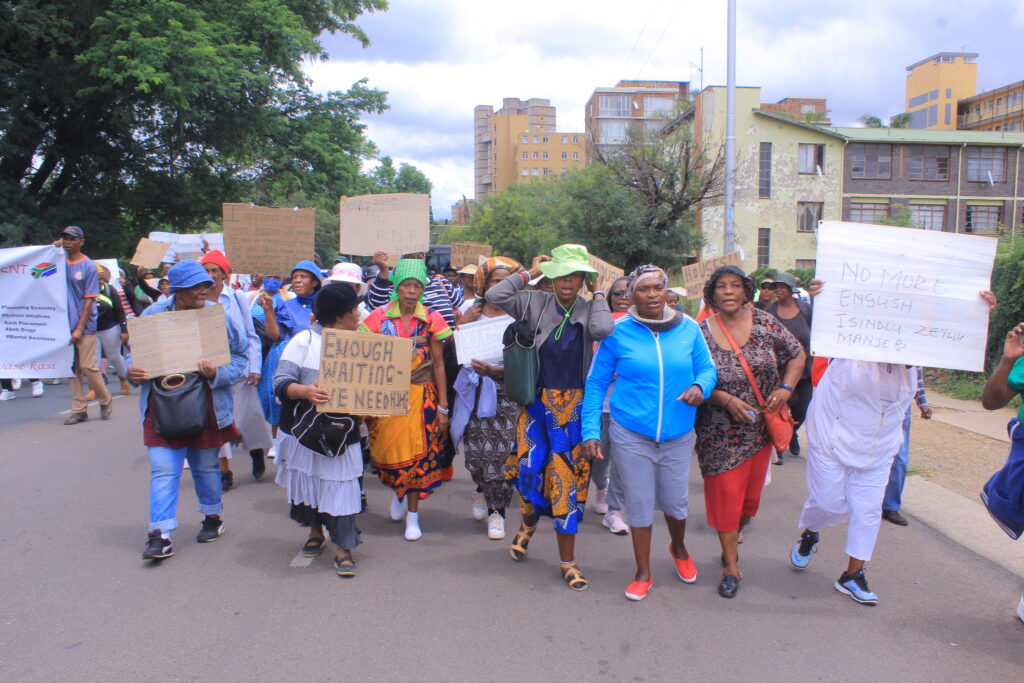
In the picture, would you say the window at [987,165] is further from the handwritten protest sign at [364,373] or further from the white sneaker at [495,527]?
the handwritten protest sign at [364,373]

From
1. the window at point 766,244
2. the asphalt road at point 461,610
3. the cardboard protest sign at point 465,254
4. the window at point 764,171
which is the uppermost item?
the window at point 764,171

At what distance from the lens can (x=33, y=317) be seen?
7617 mm

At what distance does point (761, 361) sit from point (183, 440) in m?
3.57

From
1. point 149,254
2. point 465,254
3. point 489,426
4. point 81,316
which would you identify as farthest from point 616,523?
point 149,254

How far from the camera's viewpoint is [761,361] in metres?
4.19

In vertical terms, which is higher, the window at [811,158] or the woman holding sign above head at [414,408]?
the window at [811,158]

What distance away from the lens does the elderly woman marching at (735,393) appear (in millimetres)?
4172

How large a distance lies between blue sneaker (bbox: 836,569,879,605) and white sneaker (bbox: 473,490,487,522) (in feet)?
8.15

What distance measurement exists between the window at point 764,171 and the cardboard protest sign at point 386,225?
117 ft

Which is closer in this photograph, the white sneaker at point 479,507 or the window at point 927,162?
the white sneaker at point 479,507

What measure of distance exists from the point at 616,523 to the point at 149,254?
8.49 meters

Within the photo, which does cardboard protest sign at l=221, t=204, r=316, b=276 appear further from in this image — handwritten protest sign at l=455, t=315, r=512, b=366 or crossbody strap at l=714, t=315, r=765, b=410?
crossbody strap at l=714, t=315, r=765, b=410

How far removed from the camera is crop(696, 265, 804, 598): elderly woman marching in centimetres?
417

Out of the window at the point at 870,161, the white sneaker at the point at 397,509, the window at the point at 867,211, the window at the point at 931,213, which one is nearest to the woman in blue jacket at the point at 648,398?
the white sneaker at the point at 397,509
